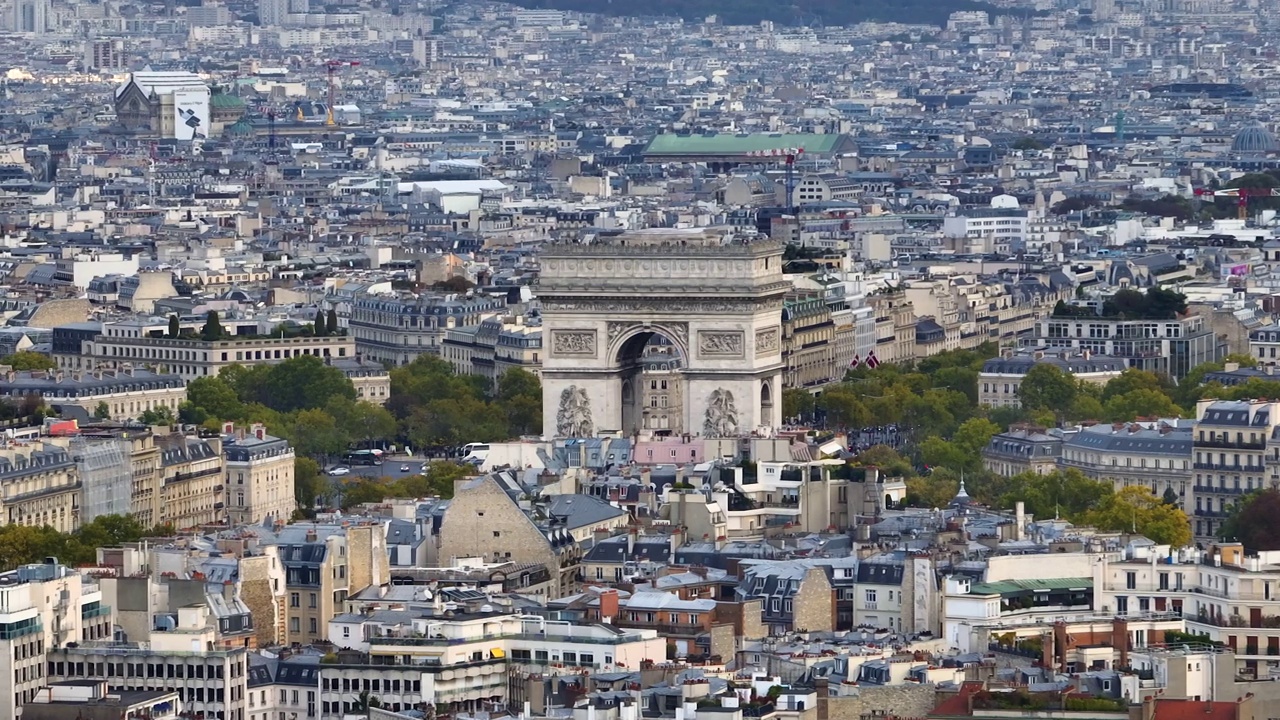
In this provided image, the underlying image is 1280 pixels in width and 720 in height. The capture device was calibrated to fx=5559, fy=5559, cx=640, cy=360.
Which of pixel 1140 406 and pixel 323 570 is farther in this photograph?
pixel 1140 406

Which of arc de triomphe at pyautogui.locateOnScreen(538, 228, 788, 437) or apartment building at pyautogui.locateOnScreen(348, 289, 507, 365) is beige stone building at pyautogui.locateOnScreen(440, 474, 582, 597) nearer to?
arc de triomphe at pyautogui.locateOnScreen(538, 228, 788, 437)

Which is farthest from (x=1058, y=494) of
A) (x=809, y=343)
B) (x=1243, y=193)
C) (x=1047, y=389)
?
(x=1243, y=193)

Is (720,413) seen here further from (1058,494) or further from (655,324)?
(1058,494)

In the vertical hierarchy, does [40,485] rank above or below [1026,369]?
above

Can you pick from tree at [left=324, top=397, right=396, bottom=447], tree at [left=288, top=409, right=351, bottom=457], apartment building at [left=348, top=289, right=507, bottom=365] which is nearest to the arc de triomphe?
tree at [left=288, top=409, right=351, bottom=457]

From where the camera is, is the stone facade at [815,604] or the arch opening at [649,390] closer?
the stone facade at [815,604]

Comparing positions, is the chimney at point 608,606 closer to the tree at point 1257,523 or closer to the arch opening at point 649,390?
the tree at point 1257,523

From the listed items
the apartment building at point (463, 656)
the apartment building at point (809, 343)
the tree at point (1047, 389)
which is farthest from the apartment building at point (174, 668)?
the apartment building at point (809, 343)

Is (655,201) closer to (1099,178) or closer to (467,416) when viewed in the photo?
(1099,178)
